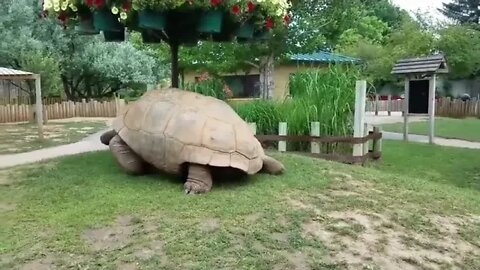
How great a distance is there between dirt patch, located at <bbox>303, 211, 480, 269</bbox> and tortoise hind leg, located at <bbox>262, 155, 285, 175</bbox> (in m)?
1.24

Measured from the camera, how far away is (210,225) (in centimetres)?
421

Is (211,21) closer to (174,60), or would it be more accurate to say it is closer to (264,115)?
(174,60)

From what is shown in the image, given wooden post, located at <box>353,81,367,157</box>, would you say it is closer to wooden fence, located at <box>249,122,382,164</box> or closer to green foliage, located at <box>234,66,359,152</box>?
wooden fence, located at <box>249,122,382,164</box>

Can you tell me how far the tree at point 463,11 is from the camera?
3694 centimetres

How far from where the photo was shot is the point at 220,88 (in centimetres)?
1088

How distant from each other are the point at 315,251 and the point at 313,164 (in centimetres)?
269

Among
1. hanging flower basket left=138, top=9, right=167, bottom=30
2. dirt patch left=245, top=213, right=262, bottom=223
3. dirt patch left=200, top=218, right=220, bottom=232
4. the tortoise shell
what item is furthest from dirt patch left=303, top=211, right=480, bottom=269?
hanging flower basket left=138, top=9, right=167, bottom=30

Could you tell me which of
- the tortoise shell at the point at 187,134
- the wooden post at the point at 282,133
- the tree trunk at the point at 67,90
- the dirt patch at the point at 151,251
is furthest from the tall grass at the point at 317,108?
the tree trunk at the point at 67,90

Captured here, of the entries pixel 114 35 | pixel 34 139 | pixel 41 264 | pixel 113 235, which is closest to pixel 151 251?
pixel 113 235

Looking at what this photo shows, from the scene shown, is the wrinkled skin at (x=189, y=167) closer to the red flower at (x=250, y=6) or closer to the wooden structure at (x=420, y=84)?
the red flower at (x=250, y=6)

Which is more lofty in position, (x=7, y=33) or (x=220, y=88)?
(x=7, y=33)

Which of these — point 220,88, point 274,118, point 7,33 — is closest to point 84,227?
point 274,118

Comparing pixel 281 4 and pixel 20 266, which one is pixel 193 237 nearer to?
pixel 20 266

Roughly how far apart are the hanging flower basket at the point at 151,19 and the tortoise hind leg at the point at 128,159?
4.14ft
